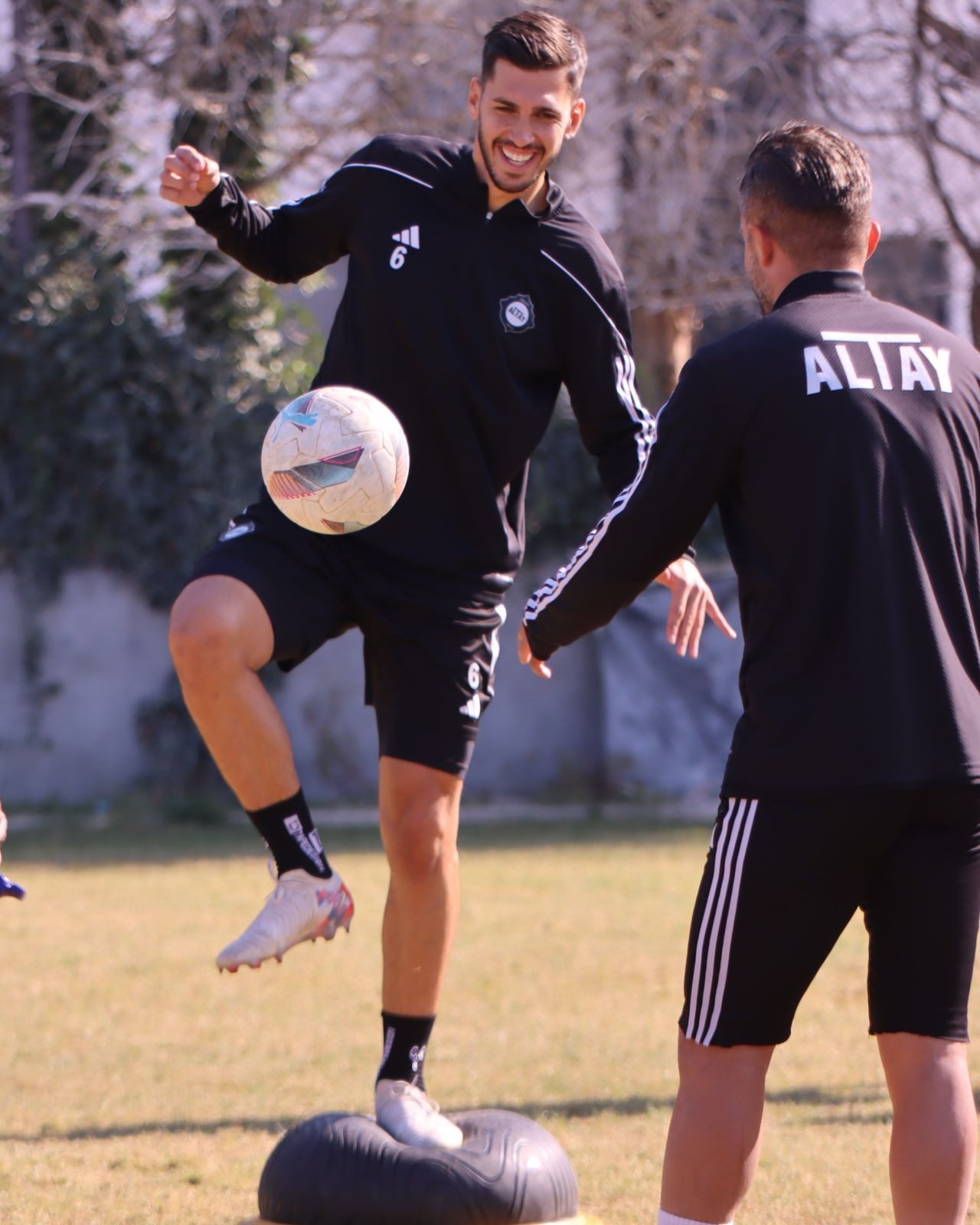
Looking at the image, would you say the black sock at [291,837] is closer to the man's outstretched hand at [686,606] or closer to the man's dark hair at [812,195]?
the man's outstretched hand at [686,606]

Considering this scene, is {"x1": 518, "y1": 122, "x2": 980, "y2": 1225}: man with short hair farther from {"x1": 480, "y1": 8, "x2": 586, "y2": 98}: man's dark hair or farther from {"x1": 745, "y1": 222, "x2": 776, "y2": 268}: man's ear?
{"x1": 480, "y1": 8, "x2": 586, "y2": 98}: man's dark hair

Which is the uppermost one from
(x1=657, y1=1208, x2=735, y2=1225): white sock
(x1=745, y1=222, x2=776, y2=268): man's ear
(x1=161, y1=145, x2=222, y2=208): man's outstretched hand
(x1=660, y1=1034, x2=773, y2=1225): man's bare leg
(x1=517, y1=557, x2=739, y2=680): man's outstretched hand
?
(x1=161, y1=145, x2=222, y2=208): man's outstretched hand

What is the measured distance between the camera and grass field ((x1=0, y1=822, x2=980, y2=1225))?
452 centimetres

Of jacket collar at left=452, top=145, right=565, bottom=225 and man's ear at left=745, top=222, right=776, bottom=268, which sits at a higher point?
jacket collar at left=452, top=145, right=565, bottom=225

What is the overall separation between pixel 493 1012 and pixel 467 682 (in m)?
3.12

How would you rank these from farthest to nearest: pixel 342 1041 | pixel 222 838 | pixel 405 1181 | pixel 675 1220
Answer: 1. pixel 222 838
2. pixel 342 1041
3. pixel 405 1181
4. pixel 675 1220

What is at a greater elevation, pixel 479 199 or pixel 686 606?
pixel 479 199

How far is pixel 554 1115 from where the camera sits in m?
5.37

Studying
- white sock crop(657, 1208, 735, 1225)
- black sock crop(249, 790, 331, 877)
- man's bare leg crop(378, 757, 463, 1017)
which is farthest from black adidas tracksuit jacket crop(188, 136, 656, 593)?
white sock crop(657, 1208, 735, 1225)

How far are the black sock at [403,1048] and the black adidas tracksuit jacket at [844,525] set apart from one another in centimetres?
161

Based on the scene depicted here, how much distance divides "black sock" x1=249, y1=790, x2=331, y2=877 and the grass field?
97 centimetres

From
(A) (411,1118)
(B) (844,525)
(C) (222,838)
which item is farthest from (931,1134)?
(C) (222,838)

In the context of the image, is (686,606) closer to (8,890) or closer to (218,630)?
Answer: (218,630)

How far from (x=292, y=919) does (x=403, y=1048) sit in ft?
2.20
